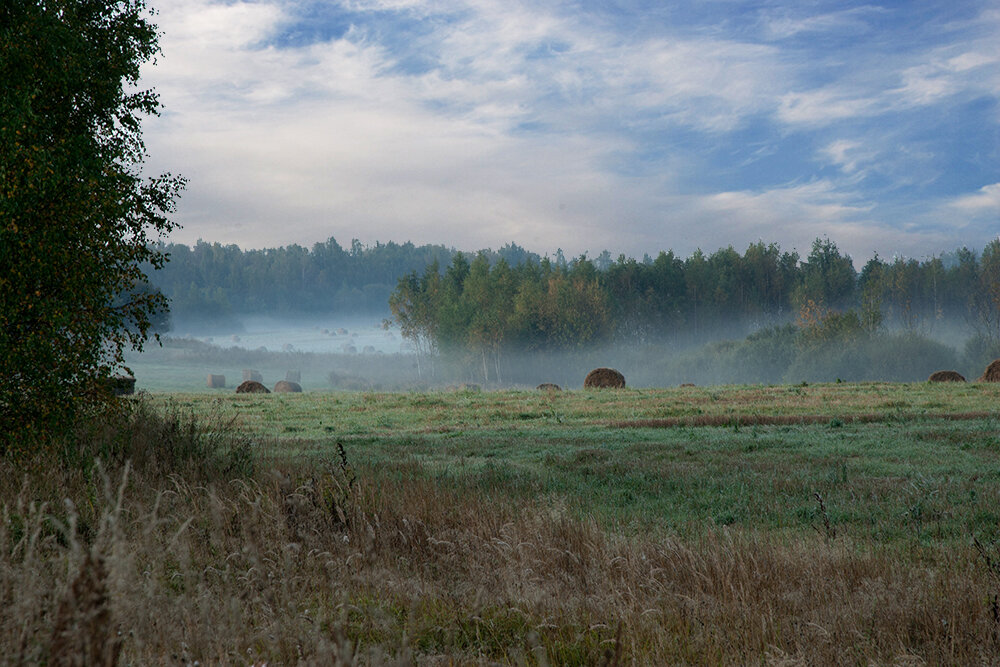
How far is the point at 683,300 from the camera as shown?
111 m

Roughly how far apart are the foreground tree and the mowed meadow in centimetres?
129

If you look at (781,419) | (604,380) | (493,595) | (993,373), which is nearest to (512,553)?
(493,595)

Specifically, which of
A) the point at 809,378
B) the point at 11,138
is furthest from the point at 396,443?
the point at 809,378

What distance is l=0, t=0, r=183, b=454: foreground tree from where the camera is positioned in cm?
1005

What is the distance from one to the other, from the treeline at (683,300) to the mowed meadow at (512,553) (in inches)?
2926

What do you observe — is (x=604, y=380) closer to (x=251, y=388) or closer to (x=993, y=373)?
(x=251, y=388)

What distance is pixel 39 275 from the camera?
10398 mm

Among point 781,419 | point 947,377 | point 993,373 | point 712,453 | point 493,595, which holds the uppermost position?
point 493,595

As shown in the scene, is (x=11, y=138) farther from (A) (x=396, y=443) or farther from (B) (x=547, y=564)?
(A) (x=396, y=443)

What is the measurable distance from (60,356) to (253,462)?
3.39 metres

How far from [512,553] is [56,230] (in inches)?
323

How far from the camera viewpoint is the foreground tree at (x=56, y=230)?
10047 mm

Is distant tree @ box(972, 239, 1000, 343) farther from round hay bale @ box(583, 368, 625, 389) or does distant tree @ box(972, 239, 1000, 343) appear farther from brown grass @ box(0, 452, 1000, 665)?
brown grass @ box(0, 452, 1000, 665)

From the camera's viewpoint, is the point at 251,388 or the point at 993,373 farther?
the point at 251,388
